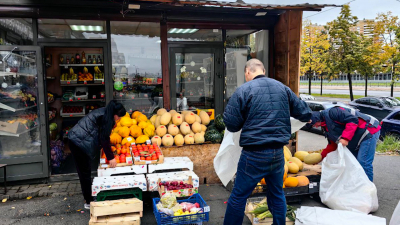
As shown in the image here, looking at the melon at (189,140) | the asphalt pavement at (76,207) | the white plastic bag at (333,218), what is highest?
the melon at (189,140)

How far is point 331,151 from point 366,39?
1594 cm

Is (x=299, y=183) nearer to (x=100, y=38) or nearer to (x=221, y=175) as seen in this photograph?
(x=221, y=175)

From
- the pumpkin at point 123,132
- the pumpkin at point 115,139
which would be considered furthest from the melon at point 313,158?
the pumpkin at point 115,139

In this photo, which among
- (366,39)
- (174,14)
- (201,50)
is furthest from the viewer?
(366,39)

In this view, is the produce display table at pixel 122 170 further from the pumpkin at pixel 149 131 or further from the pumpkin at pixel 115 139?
the pumpkin at pixel 149 131

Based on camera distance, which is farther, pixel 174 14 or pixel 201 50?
pixel 201 50

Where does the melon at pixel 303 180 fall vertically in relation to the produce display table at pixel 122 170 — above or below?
below

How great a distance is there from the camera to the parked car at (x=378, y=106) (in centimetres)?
1297

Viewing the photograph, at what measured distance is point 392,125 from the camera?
10141 millimetres

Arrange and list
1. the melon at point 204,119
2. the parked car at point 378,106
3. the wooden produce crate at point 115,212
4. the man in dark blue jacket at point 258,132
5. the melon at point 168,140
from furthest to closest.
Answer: the parked car at point 378,106, the melon at point 204,119, the melon at point 168,140, the wooden produce crate at point 115,212, the man in dark blue jacket at point 258,132

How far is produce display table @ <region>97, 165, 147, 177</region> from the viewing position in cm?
482

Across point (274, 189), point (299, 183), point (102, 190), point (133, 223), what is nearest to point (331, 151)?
point (299, 183)

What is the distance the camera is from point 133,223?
3.99 m

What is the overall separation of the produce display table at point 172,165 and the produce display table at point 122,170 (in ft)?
0.43
